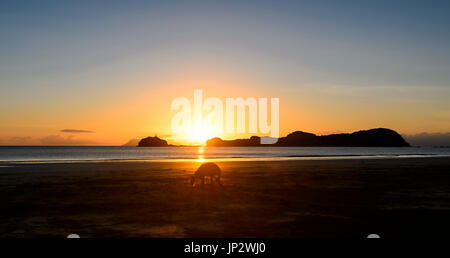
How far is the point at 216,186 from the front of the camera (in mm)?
22719

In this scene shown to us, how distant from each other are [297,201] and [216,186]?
678 cm

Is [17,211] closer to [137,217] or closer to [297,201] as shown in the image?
[137,217]

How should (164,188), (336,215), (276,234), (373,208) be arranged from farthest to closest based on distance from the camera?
1. (164,188)
2. (373,208)
3. (336,215)
4. (276,234)

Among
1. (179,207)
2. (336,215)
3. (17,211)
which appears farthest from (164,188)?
(336,215)

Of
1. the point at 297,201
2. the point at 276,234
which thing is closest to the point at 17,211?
the point at 276,234

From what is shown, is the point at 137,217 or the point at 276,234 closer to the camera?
the point at 276,234

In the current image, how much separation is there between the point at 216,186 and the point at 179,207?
7.56 metres
